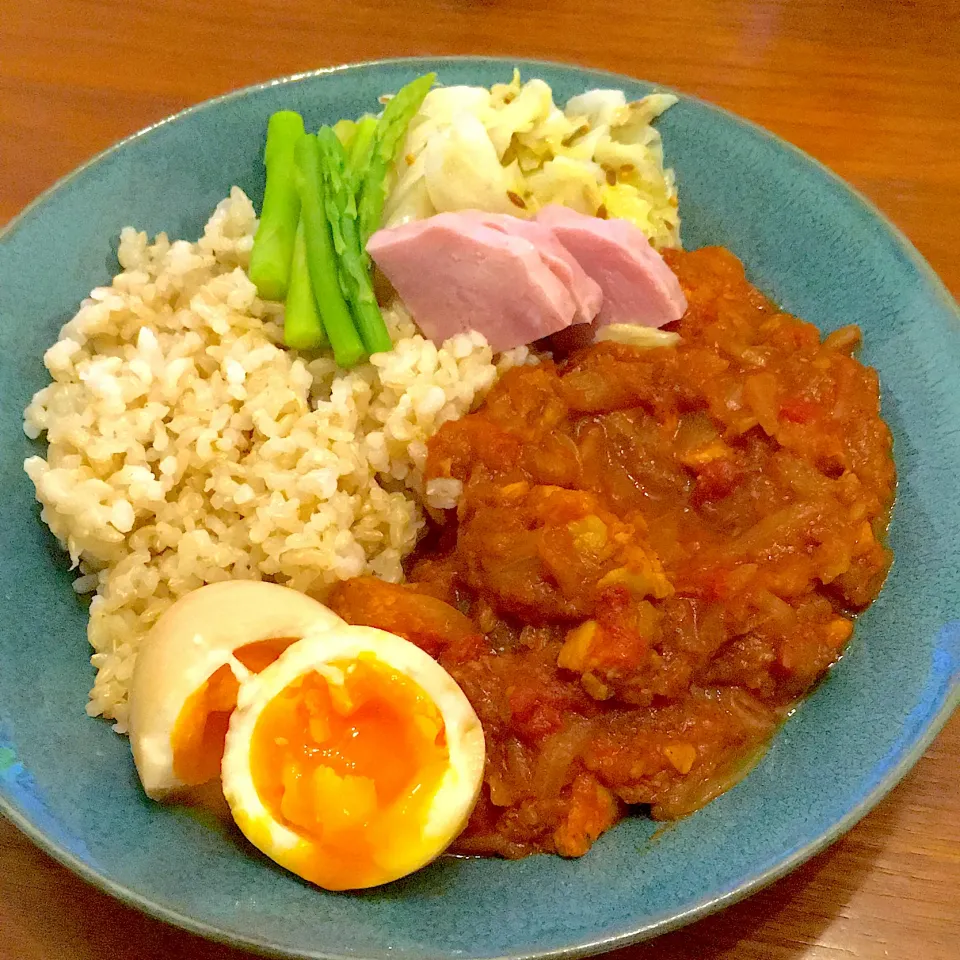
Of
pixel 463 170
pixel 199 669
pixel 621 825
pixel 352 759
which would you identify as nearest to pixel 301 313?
pixel 463 170

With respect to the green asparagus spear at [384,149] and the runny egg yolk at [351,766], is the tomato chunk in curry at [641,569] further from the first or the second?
the green asparagus spear at [384,149]

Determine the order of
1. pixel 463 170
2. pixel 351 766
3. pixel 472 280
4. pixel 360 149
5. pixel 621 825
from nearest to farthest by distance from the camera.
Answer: pixel 351 766, pixel 621 825, pixel 472 280, pixel 463 170, pixel 360 149

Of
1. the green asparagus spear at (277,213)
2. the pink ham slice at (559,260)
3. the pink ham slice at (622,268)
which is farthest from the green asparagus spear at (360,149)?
the pink ham slice at (622,268)

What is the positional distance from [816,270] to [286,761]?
1.71 meters

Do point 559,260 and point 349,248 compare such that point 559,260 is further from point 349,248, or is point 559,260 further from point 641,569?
point 641,569

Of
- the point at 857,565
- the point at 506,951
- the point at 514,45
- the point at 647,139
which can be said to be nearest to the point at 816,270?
the point at 647,139

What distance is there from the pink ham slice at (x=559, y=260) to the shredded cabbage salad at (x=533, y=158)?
158 mm

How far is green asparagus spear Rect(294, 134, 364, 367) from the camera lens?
1.99m

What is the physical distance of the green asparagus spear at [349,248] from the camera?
6.50 feet

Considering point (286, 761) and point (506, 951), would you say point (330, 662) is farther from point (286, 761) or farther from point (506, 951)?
point (506, 951)

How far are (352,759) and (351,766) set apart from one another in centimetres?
1

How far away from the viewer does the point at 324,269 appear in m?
2.01

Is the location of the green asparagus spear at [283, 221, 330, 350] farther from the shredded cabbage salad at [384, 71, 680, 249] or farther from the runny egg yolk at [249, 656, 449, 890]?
the runny egg yolk at [249, 656, 449, 890]

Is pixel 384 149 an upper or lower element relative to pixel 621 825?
upper
